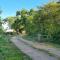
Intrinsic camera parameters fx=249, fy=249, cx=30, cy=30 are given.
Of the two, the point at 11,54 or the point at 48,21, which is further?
the point at 48,21

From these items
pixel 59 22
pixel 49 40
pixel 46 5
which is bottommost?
pixel 49 40

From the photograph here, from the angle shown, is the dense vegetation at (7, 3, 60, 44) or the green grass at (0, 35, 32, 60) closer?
the green grass at (0, 35, 32, 60)

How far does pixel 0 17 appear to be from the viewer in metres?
20.3

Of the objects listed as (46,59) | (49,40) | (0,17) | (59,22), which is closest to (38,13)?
(49,40)

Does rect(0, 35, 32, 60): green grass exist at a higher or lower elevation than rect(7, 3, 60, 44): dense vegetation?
lower

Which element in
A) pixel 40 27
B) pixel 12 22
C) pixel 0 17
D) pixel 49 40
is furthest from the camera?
pixel 12 22

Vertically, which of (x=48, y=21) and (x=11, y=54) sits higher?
(x=48, y=21)

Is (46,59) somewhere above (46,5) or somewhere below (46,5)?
below

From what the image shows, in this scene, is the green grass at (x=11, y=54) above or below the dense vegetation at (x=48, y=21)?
below

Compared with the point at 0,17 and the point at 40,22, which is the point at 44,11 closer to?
the point at 40,22

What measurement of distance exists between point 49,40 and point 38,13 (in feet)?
14.2

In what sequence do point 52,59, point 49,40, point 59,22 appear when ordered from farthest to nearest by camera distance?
point 49,40 → point 59,22 → point 52,59

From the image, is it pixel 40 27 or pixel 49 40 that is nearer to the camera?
pixel 49 40

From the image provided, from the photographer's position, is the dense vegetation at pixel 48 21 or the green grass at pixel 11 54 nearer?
the green grass at pixel 11 54
